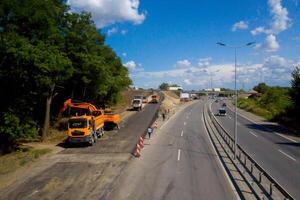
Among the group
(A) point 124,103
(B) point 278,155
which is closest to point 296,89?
(B) point 278,155

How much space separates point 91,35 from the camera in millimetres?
45719

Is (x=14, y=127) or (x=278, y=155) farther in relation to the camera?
(x=14, y=127)

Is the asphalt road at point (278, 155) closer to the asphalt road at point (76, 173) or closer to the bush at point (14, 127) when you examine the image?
the asphalt road at point (76, 173)

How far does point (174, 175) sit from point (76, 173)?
6.53m

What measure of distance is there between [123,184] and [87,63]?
81.8 ft

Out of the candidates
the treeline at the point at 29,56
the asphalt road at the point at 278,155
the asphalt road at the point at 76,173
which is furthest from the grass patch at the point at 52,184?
the asphalt road at the point at 278,155

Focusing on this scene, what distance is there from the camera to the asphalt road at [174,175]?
19000mm

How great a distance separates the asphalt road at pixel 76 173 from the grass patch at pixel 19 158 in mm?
1192

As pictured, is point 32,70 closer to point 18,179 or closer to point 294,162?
point 18,179

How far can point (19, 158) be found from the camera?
31.3 m

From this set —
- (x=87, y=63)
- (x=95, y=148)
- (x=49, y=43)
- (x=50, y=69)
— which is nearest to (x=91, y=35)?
(x=87, y=63)

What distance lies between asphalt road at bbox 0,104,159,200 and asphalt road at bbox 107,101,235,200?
3.74ft

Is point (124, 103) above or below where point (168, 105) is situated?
above

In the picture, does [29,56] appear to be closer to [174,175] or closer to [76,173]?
[76,173]
